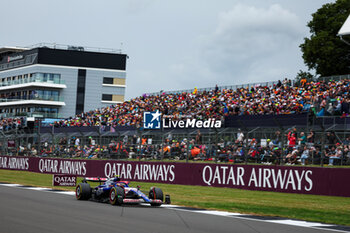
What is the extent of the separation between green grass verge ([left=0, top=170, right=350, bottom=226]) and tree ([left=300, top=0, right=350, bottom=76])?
29908mm

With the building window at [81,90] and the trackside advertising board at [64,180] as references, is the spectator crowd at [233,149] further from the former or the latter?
the building window at [81,90]

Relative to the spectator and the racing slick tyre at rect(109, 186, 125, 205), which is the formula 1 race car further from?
the spectator

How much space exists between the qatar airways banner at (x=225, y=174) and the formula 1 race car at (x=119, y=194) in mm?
5516

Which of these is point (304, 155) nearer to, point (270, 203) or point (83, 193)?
point (270, 203)

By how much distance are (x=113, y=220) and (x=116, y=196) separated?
310 centimetres

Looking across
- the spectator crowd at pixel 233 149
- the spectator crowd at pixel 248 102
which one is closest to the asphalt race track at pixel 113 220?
the spectator crowd at pixel 233 149

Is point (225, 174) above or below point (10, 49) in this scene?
below

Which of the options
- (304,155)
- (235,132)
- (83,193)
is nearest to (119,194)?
(83,193)

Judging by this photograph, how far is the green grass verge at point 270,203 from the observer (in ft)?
40.0

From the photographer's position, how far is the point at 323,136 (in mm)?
17312

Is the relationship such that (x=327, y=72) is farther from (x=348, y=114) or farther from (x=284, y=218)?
(x=284, y=218)

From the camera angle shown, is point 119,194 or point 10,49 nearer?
point 119,194

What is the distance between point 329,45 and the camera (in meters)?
45.8

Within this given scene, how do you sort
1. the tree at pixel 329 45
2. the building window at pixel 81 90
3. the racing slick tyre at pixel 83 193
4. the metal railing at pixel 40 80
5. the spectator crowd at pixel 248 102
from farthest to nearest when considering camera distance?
the building window at pixel 81 90, the metal railing at pixel 40 80, the tree at pixel 329 45, the spectator crowd at pixel 248 102, the racing slick tyre at pixel 83 193
